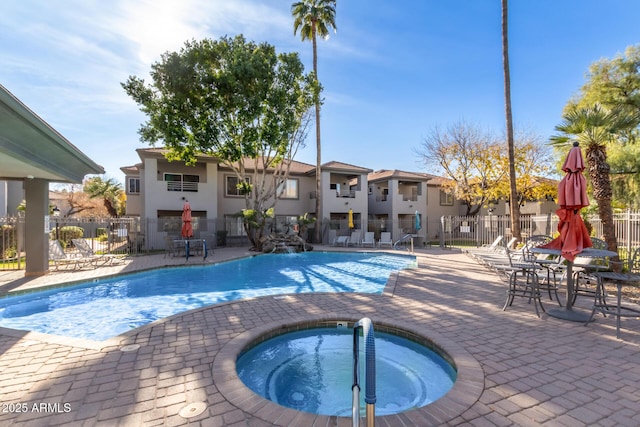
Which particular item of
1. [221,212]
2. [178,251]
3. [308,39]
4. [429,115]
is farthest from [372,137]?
[178,251]

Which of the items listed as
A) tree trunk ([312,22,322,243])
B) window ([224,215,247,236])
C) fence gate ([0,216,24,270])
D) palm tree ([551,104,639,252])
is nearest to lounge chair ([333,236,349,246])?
tree trunk ([312,22,322,243])

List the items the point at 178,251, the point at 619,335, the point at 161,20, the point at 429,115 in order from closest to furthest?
the point at 619,335, the point at 161,20, the point at 178,251, the point at 429,115

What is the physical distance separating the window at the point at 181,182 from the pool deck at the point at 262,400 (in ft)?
53.0

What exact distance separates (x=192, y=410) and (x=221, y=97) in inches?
625

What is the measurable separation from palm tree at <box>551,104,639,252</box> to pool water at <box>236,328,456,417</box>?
8.22m

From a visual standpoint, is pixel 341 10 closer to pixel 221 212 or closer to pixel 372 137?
pixel 372 137

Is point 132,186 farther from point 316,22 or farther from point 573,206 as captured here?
point 573,206

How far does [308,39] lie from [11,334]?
24.3 meters

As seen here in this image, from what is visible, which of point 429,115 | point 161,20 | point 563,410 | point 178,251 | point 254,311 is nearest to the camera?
point 563,410

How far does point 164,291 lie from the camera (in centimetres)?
947

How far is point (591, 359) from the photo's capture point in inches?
157

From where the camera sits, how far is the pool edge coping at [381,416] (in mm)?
2852

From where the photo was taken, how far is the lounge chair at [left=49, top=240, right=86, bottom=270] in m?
11.6

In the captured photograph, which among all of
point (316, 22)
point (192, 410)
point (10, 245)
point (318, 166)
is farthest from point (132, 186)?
point (192, 410)
